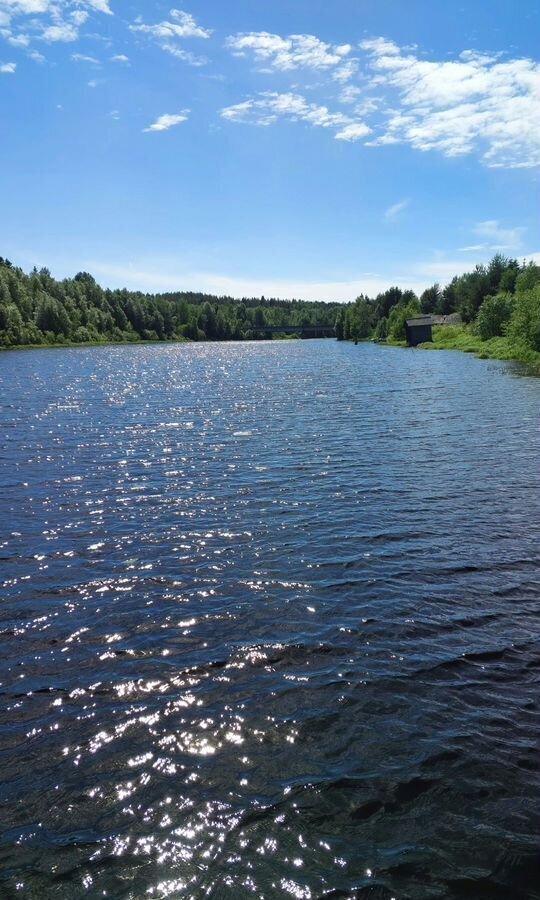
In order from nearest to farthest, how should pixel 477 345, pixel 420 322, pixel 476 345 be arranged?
1. pixel 477 345
2. pixel 476 345
3. pixel 420 322

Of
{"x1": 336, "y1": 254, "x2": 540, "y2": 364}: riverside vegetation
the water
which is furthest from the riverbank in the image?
the water

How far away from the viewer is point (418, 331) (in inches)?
6117

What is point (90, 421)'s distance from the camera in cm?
4450

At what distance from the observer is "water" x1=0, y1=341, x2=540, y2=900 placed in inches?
295

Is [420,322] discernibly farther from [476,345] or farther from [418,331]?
[476,345]

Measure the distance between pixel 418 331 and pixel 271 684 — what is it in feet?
507

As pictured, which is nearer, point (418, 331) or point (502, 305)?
point (502, 305)

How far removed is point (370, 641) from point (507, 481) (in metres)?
15.1

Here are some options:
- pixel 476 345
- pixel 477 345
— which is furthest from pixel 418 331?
pixel 477 345

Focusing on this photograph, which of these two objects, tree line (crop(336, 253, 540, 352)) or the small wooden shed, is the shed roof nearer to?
the small wooden shed

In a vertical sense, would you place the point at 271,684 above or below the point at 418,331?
below

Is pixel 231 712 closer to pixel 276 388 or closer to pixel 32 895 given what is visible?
pixel 32 895

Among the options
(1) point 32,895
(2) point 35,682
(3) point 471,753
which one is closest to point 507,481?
(3) point 471,753

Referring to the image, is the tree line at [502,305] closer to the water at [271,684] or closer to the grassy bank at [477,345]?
the grassy bank at [477,345]
